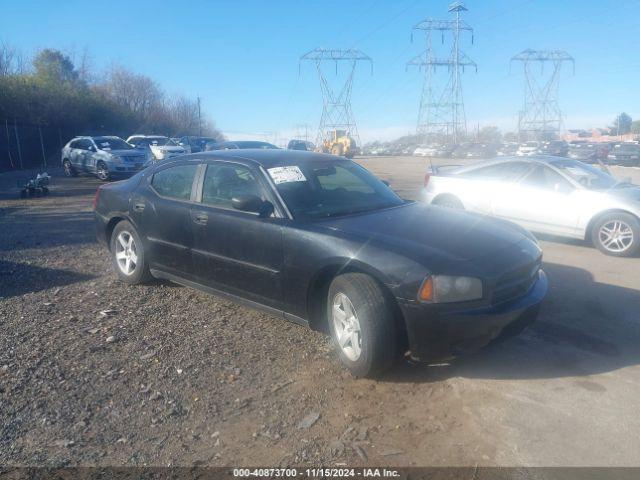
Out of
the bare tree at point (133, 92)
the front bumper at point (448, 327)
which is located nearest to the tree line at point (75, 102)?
the bare tree at point (133, 92)

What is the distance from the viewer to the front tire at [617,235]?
7.39 m

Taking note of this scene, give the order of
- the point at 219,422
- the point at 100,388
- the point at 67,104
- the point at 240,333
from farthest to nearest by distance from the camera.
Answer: the point at 67,104 → the point at 240,333 → the point at 100,388 → the point at 219,422

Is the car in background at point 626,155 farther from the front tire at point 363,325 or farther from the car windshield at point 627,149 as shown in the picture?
the front tire at point 363,325

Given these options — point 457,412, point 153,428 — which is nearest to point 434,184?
point 457,412

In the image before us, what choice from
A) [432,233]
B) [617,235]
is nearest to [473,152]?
[617,235]

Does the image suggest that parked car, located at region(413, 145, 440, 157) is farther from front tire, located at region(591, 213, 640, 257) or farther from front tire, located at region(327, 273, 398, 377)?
front tire, located at region(327, 273, 398, 377)

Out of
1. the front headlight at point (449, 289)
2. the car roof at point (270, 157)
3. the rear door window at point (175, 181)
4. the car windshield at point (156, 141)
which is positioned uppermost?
the car roof at point (270, 157)

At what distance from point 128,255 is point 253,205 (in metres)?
2.27

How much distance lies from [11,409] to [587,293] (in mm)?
5299

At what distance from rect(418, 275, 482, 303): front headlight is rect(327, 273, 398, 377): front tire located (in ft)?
0.92

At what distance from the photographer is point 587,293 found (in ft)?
19.0

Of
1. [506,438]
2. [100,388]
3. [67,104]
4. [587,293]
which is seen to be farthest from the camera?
[67,104]

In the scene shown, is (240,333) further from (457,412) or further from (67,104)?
(67,104)

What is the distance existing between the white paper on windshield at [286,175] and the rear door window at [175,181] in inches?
38.8
